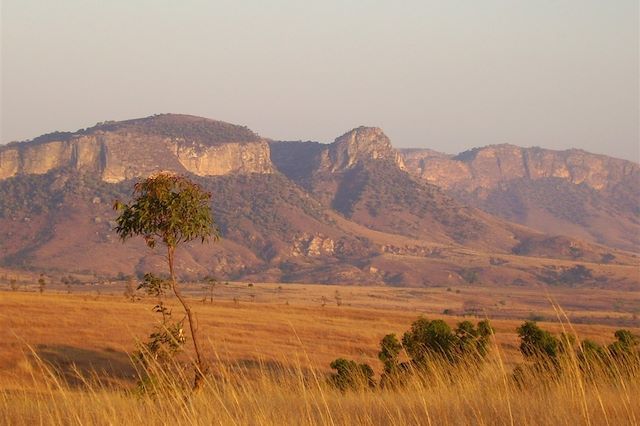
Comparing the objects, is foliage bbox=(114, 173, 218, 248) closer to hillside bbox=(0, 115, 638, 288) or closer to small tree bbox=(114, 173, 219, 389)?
small tree bbox=(114, 173, 219, 389)

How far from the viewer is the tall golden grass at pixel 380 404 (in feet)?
19.1

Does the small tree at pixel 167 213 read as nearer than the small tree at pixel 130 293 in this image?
No

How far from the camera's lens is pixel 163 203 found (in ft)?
48.1

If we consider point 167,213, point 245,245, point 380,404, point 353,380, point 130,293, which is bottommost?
point 245,245

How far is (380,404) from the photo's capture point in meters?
6.80

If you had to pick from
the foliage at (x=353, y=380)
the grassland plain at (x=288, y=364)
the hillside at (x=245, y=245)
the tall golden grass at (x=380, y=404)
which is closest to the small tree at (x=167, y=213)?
the grassland plain at (x=288, y=364)

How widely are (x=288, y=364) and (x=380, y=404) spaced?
1.57 meters

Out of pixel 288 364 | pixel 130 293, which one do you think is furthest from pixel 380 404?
pixel 130 293

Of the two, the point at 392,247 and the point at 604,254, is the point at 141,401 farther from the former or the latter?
the point at 604,254

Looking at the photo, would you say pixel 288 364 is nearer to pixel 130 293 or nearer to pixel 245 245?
pixel 130 293

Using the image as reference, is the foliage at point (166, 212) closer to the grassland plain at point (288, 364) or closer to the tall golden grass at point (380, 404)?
the grassland plain at point (288, 364)

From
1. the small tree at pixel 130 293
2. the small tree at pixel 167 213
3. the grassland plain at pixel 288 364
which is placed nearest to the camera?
the grassland plain at pixel 288 364

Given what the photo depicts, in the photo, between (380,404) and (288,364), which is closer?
(380,404)

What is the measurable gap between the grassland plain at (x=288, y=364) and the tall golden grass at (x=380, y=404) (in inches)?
0.8
